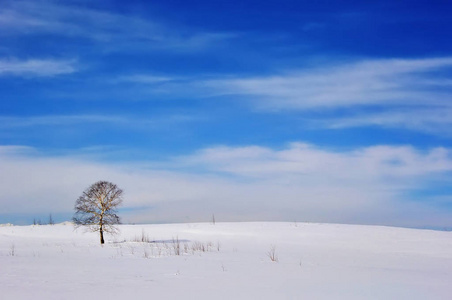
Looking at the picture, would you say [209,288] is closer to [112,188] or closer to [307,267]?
[307,267]

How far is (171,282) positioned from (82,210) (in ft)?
69.3

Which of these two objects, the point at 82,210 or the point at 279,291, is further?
the point at 82,210

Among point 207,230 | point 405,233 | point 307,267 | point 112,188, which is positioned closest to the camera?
point 307,267

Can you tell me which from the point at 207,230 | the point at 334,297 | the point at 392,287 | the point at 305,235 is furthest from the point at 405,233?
the point at 334,297

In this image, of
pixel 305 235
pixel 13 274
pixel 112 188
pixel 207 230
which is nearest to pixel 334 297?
pixel 13 274

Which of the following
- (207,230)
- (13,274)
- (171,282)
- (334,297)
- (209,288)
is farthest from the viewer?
(207,230)

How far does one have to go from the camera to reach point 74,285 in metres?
9.20

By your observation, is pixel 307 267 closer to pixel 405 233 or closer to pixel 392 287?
pixel 392 287

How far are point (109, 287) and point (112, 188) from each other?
20.9 meters

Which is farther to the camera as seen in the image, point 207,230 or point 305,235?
point 207,230

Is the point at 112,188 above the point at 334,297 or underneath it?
above

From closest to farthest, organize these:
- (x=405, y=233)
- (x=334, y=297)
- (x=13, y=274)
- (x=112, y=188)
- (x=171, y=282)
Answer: (x=334, y=297)
(x=171, y=282)
(x=13, y=274)
(x=112, y=188)
(x=405, y=233)

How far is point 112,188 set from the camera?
29359mm

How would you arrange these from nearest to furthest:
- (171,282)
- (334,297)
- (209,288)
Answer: (334,297) → (209,288) → (171,282)
